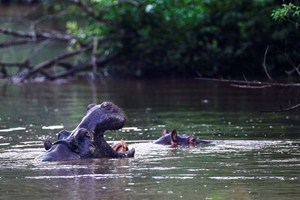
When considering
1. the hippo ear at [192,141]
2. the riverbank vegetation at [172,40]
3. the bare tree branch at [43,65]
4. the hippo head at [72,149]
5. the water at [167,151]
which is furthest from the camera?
the bare tree branch at [43,65]

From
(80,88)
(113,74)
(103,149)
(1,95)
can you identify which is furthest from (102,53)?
(103,149)

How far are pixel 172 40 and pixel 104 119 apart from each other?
578 inches

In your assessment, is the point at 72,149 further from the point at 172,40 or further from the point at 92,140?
the point at 172,40

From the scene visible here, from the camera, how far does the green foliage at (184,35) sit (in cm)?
2431

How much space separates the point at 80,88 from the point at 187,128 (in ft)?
31.5

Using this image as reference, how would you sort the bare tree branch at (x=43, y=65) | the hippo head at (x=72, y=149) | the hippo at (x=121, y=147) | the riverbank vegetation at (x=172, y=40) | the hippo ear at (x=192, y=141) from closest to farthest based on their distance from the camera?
1. the hippo head at (x=72, y=149)
2. the hippo at (x=121, y=147)
3. the hippo ear at (x=192, y=141)
4. the riverbank vegetation at (x=172, y=40)
5. the bare tree branch at (x=43, y=65)

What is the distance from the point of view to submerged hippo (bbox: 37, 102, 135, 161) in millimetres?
10734

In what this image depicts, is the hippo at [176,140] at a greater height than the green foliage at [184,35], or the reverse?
the green foliage at [184,35]

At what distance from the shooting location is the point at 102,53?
26156 mm

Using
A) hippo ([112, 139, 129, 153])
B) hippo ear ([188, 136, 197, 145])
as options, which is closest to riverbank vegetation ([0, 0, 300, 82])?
hippo ear ([188, 136, 197, 145])

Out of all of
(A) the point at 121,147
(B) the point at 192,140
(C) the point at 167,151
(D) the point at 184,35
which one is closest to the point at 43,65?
(D) the point at 184,35

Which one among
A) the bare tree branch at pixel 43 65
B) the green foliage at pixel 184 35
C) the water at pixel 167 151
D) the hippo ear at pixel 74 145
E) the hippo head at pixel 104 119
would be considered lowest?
the water at pixel 167 151

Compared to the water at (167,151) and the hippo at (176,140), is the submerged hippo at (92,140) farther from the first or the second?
the hippo at (176,140)

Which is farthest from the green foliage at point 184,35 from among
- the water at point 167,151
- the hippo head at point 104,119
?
the hippo head at point 104,119
